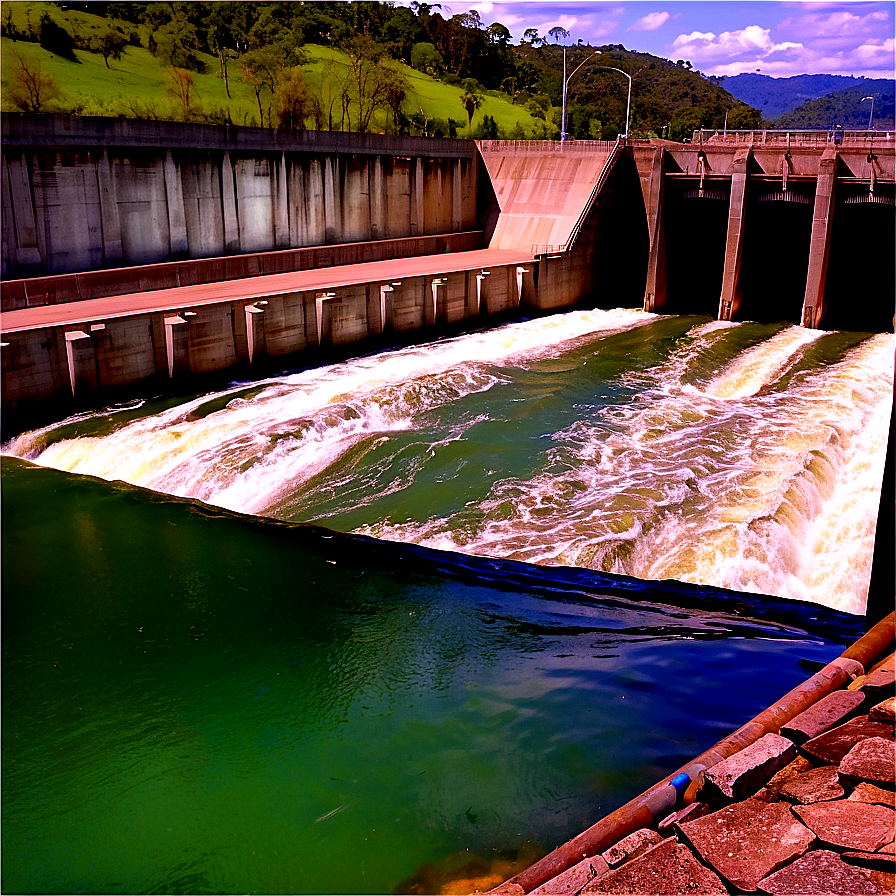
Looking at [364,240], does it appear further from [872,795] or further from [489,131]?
[872,795]

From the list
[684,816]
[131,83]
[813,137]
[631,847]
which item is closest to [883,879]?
[684,816]

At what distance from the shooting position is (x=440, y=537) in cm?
1526

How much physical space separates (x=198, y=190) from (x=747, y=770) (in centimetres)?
2639

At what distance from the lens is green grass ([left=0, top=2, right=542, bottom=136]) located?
142ft

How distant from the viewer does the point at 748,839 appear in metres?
5.72

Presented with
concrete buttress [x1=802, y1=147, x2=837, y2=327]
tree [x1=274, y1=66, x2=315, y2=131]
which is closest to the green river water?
concrete buttress [x1=802, y1=147, x2=837, y2=327]

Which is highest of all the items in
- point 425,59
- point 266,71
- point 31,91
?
point 425,59

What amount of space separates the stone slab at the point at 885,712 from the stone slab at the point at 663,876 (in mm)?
1990

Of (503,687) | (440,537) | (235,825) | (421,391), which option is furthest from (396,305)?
(235,825)

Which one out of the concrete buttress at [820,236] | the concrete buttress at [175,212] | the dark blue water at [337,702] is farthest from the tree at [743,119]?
the dark blue water at [337,702]

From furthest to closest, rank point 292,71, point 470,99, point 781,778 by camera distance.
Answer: point 470,99
point 292,71
point 781,778

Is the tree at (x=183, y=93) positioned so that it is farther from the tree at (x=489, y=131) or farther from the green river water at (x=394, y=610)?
the green river water at (x=394, y=610)

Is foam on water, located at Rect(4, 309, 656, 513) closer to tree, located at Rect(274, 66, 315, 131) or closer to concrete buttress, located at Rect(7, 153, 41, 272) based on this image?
concrete buttress, located at Rect(7, 153, 41, 272)

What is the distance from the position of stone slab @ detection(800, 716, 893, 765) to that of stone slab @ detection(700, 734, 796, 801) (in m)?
0.17
